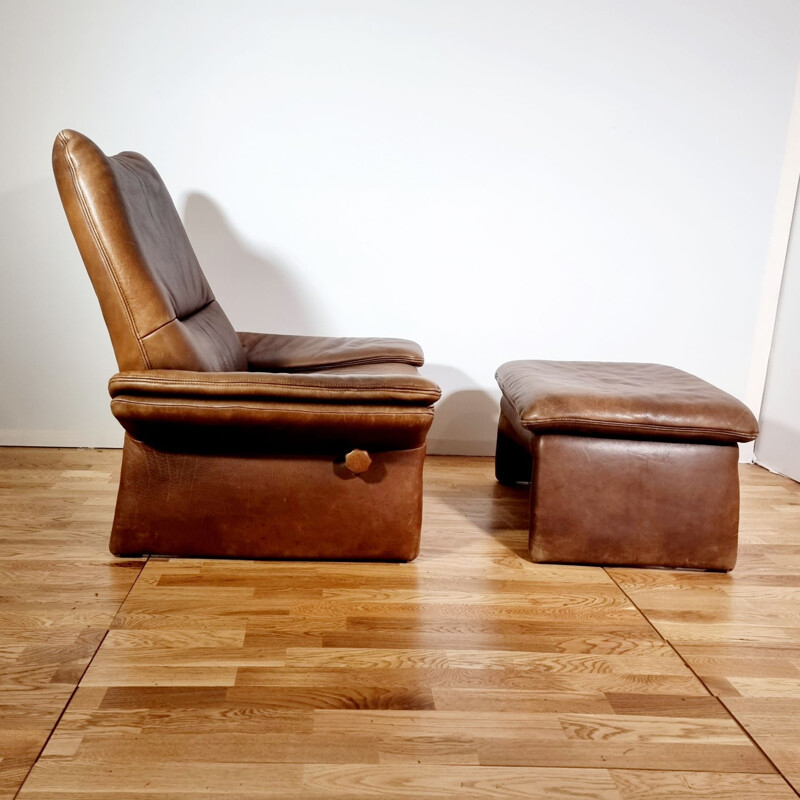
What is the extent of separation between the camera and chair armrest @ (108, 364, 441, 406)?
78.2 inches

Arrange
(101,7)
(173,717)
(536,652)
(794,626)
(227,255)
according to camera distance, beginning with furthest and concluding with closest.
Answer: (227,255)
(101,7)
(794,626)
(536,652)
(173,717)

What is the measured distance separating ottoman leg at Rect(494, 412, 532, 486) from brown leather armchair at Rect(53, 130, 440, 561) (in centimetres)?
81

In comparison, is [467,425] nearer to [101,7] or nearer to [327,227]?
[327,227]

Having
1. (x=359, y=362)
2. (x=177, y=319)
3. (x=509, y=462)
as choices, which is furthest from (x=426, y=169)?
(x=177, y=319)

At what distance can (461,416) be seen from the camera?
10.9 ft

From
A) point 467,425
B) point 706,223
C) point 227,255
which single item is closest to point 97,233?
point 227,255

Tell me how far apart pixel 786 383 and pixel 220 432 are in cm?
232

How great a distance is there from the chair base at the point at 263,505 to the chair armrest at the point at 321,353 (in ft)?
1.95

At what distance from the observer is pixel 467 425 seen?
333cm

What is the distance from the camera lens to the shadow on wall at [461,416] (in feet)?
10.8

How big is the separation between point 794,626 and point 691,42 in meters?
2.25

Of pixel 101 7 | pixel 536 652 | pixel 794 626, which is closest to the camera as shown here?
pixel 536 652

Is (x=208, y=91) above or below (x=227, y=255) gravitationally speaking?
above

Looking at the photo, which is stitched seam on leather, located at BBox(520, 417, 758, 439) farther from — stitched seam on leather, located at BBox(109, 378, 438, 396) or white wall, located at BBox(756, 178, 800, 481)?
white wall, located at BBox(756, 178, 800, 481)
